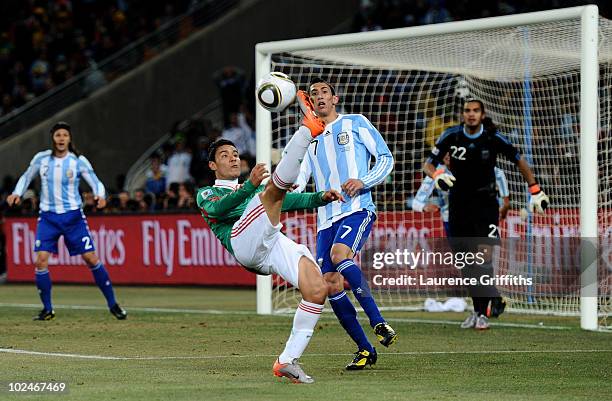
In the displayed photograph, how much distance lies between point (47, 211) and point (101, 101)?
1367cm

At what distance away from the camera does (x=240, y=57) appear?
28703 millimetres

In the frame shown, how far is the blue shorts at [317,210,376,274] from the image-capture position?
32.1 feet

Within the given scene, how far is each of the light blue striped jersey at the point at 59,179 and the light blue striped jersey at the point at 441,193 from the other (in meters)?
3.62

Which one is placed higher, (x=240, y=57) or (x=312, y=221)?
(x=240, y=57)

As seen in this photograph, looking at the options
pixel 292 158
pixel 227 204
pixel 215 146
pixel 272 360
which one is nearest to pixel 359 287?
pixel 272 360

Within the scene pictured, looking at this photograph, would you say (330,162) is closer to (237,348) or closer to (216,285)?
(237,348)

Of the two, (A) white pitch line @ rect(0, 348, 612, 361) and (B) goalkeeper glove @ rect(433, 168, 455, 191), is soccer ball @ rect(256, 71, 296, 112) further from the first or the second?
(B) goalkeeper glove @ rect(433, 168, 455, 191)

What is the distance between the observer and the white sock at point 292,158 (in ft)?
25.2

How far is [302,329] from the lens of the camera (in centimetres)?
810

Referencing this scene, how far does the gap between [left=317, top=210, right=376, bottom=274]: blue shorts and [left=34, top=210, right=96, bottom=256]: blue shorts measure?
5.00m

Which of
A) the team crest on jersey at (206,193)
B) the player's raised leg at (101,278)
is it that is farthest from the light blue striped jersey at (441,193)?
the team crest on jersey at (206,193)

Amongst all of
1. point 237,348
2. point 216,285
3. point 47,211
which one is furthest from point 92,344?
point 216,285

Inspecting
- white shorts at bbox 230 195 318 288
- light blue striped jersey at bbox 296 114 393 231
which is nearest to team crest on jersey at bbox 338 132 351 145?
light blue striped jersey at bbox 296 114 393 231

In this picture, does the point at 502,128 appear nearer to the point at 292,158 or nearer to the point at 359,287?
A: the point at 359,287
